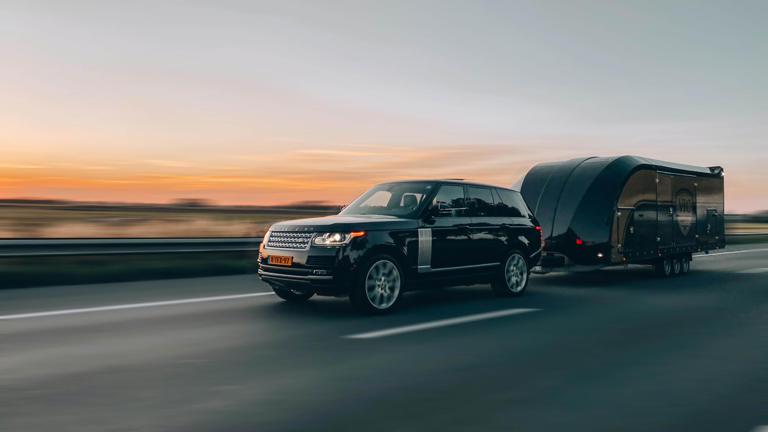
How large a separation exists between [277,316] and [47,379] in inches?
139

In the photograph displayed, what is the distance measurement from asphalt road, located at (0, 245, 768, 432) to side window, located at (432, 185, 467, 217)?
1364mm

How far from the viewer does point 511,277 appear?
10.8 metres

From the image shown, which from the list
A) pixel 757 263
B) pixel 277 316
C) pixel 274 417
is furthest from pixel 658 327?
pixel 757 263

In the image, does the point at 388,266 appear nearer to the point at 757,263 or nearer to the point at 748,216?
the point at 757,263

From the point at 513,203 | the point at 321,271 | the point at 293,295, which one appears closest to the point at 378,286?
the point at 321,271

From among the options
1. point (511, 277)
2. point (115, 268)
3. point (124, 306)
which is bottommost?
point (124, 306)

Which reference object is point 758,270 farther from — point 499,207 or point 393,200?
point 393,200

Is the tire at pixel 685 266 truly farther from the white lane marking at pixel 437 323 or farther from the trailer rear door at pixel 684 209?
the white lane marking at pixel 437 323

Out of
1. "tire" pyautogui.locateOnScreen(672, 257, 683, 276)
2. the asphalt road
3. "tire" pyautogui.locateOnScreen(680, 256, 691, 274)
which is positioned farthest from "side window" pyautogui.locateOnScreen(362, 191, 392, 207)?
"tire" pyautogui.locateOnScreen(680, 256, 691, 274)

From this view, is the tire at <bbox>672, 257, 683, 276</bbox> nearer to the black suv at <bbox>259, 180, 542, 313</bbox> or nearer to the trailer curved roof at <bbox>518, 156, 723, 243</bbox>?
the trailer curved roof at <bbox>518, 156, 723, 243</bbox>

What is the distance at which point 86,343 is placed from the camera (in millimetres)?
6688

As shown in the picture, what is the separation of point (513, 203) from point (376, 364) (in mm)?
5917

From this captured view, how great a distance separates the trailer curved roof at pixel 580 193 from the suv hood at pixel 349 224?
16.6ft

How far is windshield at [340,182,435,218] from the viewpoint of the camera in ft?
31.2
